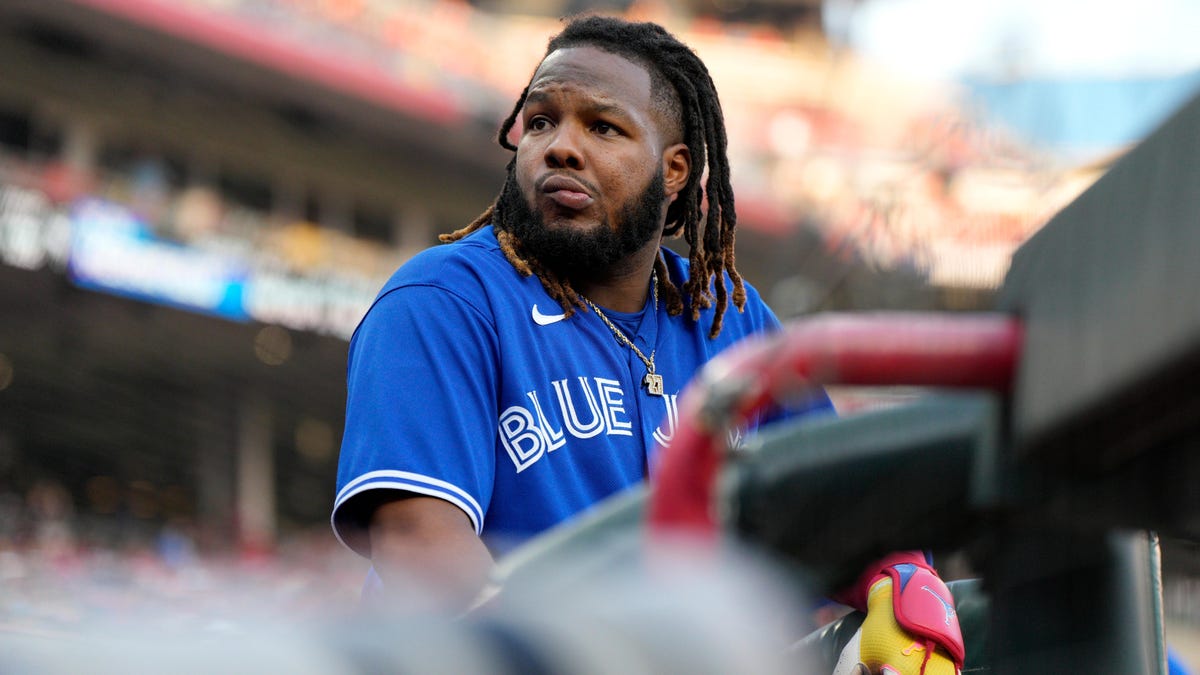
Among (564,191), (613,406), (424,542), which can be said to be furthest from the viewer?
(564,191)

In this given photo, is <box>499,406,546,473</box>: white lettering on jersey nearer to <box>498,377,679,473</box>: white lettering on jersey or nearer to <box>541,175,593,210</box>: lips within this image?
<box>498,377,679,473</box>: white lettering on jersey

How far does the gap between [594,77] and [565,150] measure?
0.51 ft

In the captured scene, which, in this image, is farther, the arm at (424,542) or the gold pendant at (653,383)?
the gold pendant at (653,383)

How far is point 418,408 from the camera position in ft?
5.93

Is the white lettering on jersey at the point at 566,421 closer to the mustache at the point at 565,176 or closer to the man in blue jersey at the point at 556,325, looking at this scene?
the man in blue jersey at the point at 556,325

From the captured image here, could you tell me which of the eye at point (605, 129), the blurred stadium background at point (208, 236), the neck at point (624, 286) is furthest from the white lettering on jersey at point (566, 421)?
the blurred stadium background at point (208, 236)

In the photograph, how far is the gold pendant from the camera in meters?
2.21

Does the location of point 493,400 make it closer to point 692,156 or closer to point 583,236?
point 583,236

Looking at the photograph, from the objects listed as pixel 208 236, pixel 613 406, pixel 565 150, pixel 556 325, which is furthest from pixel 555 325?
pixel 208 236

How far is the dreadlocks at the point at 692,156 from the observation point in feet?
7.93

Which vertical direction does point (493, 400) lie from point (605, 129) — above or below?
below

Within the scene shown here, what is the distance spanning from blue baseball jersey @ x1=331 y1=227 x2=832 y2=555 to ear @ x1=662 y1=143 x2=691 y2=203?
0.30 metres

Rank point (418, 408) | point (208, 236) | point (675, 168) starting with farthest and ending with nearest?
point (208, 236), point (675, 168), point (418, 408)

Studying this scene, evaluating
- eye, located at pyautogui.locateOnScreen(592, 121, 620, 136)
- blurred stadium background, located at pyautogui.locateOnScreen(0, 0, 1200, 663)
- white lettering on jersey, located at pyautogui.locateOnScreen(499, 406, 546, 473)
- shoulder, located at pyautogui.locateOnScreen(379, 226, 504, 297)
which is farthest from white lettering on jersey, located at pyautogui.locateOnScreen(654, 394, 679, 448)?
blurred stadium background, located at pyautogui.locateOnScreen(0, 0, 1200, 663)
